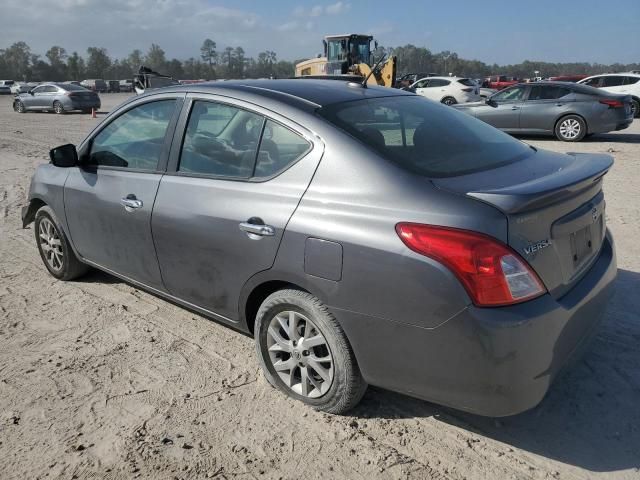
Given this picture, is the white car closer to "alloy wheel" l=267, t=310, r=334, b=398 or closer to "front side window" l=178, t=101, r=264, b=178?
"front side window" l=178, t=101, r=264, b=178

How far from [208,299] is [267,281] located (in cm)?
59

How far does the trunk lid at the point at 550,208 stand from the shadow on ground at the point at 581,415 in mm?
770

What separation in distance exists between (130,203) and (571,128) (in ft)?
39.9

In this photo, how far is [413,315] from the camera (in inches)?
90.1

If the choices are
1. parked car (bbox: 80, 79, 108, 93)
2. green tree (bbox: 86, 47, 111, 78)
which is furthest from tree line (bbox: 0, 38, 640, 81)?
parked car (bbox: 80, 79, 108, 93)

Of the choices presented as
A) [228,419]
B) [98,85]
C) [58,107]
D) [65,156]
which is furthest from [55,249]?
[98,85]

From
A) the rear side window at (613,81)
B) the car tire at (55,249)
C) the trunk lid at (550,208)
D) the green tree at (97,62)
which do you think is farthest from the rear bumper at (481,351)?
the green tree at (97,62)

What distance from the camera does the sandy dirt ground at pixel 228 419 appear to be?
2477 mm

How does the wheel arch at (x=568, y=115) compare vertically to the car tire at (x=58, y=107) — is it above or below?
below

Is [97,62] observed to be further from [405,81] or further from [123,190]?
[123,190]

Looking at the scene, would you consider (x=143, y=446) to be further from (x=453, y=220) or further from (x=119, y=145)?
(x=119, y=145)

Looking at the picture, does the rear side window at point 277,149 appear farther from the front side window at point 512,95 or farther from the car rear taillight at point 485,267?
the front side window at point 512,95

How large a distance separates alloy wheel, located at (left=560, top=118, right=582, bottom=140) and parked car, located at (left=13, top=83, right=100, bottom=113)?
2049 centimetres

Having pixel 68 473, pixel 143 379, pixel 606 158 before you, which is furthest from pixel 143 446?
pixel 606 158
